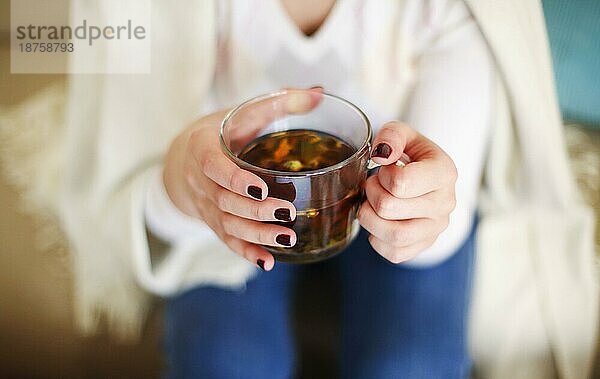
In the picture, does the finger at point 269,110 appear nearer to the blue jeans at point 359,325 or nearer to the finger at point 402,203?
the finger at point 402,203

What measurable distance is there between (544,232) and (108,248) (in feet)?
1.33

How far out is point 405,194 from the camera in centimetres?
44

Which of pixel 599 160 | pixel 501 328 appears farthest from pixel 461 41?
pixel 501 328

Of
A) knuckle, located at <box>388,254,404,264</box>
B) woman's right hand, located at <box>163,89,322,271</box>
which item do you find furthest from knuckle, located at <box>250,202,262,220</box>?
knuckle, located at <box>388,254,404,264</box>

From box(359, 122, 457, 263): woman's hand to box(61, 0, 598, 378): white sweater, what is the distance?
157 mm

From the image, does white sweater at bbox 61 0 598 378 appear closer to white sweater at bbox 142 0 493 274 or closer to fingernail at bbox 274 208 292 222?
white sweater at bbox 142 0 493 274

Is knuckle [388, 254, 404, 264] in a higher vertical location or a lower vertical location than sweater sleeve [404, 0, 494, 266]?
lower

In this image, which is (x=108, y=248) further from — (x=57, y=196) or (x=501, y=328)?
(x=501, y=328)

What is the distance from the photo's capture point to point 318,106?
0.47 m

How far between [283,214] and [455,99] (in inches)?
9.0

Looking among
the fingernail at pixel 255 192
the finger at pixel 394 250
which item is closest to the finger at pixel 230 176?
the fingernail at pixel 255 192

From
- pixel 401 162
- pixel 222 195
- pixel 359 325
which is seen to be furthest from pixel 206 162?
pixel 359 325

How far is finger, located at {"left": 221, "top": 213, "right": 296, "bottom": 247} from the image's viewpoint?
0.43 meters

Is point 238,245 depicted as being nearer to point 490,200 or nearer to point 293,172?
point 293,172
